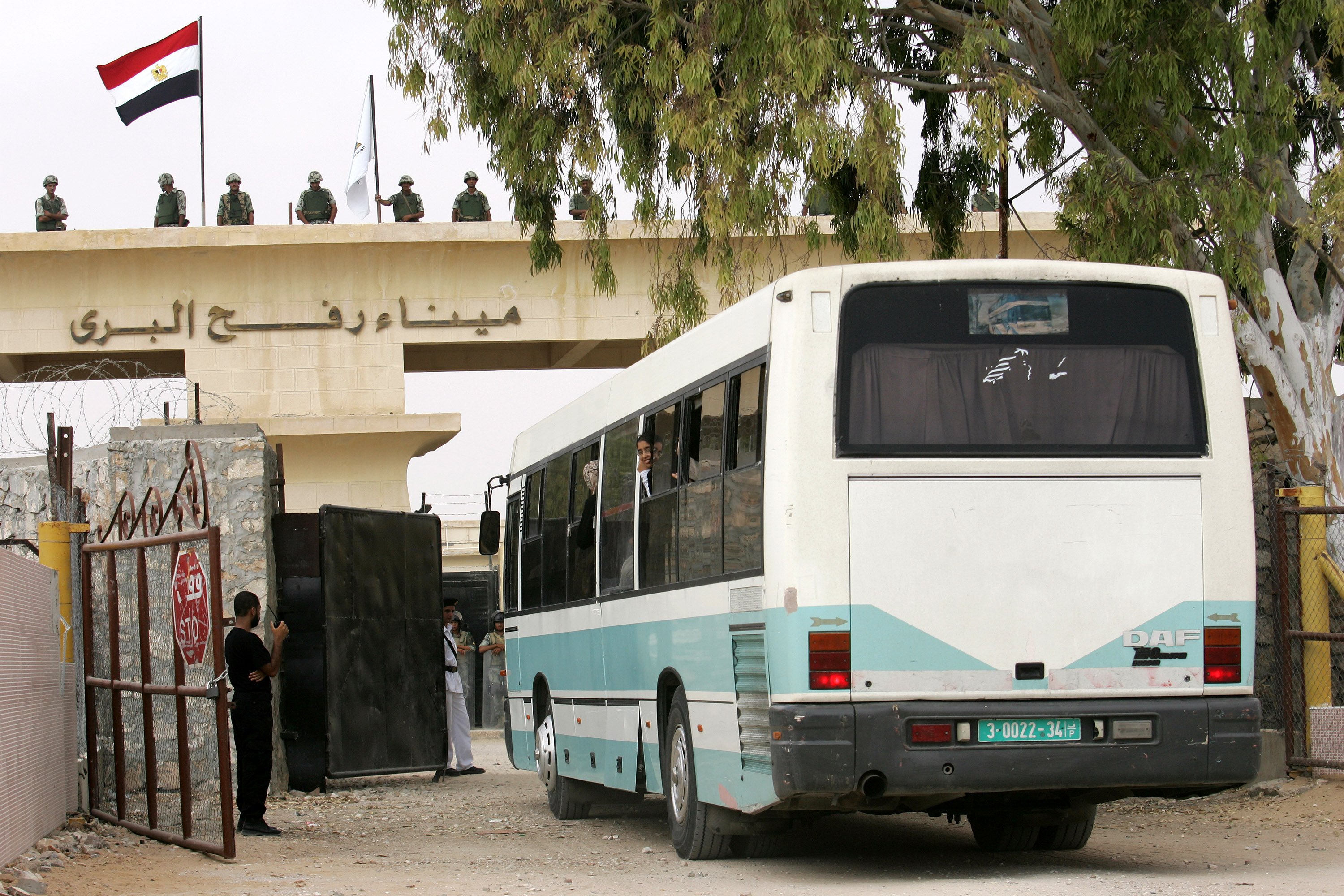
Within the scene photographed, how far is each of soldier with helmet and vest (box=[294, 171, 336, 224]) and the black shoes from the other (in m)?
16.6

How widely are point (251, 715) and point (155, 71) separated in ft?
58.2

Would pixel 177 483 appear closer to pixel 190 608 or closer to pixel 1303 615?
pixel 190 608

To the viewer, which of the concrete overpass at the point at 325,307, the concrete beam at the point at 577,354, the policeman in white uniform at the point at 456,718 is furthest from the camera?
the concrete beam at the point at 577,354

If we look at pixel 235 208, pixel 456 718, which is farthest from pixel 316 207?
pixel 456 718

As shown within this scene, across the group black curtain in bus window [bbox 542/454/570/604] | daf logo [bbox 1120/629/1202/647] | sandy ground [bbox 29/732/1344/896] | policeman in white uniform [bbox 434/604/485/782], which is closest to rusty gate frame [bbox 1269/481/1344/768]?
sandy ground [bbox 29/732/1344/896]

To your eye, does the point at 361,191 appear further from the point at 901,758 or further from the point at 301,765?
the point at 901,758

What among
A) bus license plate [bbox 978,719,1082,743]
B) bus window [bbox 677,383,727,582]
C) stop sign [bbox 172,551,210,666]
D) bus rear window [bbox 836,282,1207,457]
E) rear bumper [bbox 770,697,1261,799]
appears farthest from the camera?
stop sign [bbox 172,551,210,666]

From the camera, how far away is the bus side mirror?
607 inches

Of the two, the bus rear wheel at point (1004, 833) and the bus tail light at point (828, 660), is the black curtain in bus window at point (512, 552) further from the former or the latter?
the bus tail light at point (828, 660)

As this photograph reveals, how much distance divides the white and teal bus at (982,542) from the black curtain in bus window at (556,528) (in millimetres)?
3890

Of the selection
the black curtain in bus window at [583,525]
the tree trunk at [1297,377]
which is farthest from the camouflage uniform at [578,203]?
the black curtain in bus window at [583,525]

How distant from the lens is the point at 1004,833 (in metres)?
10.3

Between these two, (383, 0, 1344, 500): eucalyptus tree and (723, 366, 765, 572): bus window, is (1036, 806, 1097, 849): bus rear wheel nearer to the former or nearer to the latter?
(723, 366, 765, 572): bus window

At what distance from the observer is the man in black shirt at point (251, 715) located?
11328 millimetres
